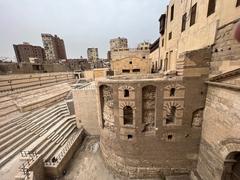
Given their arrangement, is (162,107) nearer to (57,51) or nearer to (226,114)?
(226,114)

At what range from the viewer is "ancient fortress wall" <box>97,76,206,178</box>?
23.4 feet

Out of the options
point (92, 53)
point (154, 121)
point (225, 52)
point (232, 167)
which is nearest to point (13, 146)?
point (154, 121)

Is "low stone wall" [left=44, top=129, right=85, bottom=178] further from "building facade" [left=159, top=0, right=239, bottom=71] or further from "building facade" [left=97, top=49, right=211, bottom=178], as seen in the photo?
"building facade" [left=159, top=0, right=239, bottom=71]

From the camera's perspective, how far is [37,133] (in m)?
10.5

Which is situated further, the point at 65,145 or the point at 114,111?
the point at 65,145

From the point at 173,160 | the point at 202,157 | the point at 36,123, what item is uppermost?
the point at 36,123

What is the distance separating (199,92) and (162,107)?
85.8 inches

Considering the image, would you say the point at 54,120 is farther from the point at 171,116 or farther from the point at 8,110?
the point at 171,116

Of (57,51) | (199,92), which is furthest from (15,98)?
(57,51)

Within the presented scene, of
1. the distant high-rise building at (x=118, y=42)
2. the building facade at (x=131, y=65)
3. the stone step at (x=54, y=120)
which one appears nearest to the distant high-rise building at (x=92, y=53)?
the distant high-rise building at (x=118, y=42)

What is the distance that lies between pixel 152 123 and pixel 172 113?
1.40 m

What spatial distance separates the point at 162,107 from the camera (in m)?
7.44

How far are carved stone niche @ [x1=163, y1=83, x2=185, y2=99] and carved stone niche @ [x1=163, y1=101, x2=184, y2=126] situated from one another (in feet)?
1.37

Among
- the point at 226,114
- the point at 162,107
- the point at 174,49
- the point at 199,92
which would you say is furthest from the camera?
the point at 174,49
